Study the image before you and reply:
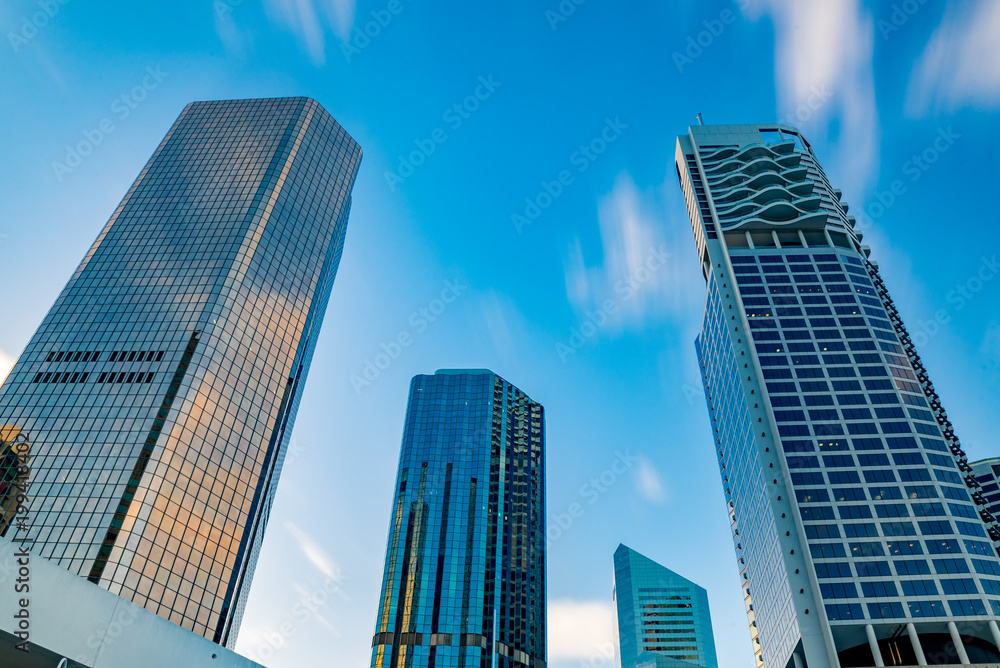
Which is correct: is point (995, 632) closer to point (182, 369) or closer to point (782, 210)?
point (782, 210)

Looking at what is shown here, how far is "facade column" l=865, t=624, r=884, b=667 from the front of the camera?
96938mm

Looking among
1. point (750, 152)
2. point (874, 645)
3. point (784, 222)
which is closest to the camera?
point (874, 645)

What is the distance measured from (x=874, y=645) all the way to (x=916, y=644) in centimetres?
592

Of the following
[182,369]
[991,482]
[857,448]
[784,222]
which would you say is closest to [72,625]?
[182,369]

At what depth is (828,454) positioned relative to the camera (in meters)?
120

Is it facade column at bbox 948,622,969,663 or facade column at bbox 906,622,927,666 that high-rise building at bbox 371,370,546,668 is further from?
facade column at bbox 948,622,969,663

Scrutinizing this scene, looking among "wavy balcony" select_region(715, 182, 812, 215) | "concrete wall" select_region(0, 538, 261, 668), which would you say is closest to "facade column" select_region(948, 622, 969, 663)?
"wavy balcony" select_region(715, 182, 812, 215)

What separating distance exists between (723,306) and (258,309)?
316 feet

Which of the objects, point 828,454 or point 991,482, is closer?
point 828,454

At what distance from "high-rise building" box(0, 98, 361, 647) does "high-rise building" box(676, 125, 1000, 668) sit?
91.2 metres

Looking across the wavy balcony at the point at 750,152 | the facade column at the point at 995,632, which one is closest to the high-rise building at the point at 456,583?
the facade column at the point at 995,632

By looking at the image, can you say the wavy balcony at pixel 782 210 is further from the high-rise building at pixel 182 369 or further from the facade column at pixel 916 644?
the high-rise building at pixel 182 369

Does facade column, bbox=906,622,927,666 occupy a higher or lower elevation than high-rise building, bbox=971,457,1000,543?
lower

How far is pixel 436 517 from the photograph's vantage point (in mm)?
189125
